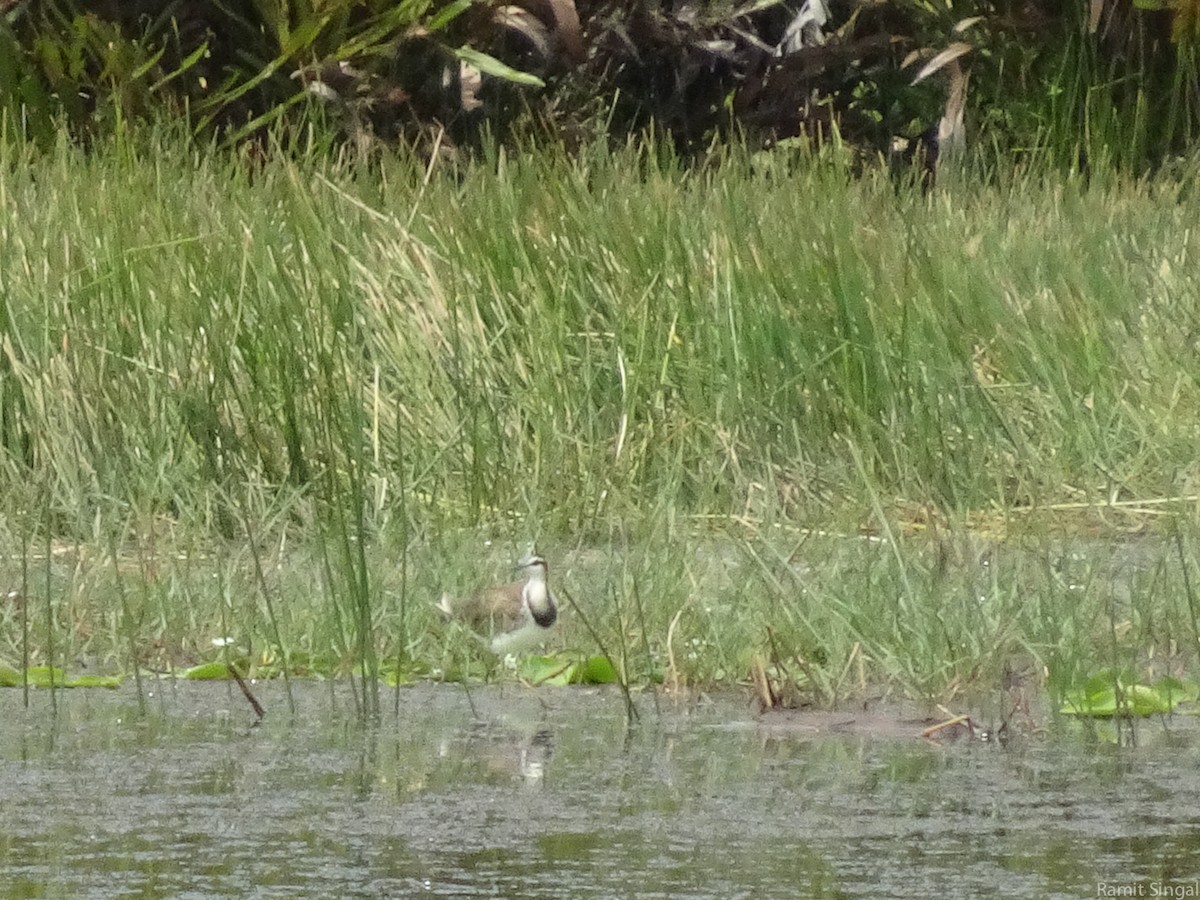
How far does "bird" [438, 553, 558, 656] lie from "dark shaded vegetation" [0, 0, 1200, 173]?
4164 mm

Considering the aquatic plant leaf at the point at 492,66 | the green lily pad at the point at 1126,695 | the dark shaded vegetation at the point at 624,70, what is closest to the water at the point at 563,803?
the green lily pad at the point at 1126,695

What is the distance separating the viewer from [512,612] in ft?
15.0

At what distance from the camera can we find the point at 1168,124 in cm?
910

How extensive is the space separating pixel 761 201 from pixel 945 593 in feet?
8.32

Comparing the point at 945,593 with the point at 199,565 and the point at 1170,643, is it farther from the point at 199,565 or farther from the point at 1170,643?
the point at 199,565

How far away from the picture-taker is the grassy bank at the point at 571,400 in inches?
192

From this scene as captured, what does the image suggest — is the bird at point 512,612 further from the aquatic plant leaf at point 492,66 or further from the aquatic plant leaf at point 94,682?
the aquatic plant leaf at point 492,66

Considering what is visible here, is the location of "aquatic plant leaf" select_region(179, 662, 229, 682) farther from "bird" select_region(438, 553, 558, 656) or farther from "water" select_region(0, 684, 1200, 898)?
"bird" select_region(438, 553, 558, 656)

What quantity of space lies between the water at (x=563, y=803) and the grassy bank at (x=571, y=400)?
1.50 feet

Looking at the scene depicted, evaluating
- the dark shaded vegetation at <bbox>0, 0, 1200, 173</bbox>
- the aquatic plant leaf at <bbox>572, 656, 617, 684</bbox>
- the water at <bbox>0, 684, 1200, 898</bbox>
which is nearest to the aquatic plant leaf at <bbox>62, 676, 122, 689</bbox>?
the water at <bbox>0, 684, 1200, 898</bbox>

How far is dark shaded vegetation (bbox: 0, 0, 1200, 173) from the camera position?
916 cm

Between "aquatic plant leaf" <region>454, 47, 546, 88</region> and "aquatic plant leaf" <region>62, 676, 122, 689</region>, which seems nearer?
"aquatic plant leaf" <region>62, 676, 122, 689</region>

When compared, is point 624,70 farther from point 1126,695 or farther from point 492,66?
point 1126,695

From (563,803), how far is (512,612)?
109cm
